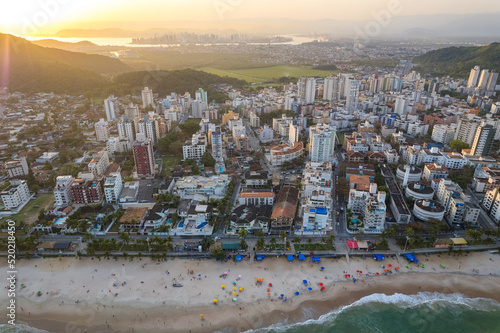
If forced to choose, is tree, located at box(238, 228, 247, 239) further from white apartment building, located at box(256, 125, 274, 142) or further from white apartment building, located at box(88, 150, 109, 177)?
white apartment building, located at box(256, 125, 274, 142)

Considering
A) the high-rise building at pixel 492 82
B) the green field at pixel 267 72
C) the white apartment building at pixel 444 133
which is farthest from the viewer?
the green field at pixel 267 72

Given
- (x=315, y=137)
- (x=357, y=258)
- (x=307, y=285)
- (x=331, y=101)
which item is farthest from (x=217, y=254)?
(x=331, y=101)

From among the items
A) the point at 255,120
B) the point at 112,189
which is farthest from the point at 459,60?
the point at 112,189

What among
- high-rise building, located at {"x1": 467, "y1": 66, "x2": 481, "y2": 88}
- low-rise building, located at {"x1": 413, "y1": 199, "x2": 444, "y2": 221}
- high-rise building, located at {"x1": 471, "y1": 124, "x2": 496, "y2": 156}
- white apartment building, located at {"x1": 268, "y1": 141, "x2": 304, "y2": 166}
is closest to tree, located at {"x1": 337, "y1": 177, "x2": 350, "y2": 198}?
low-rise building, located at {"x1": 413, "y1": 199, "x2": 444, "y2": 221}

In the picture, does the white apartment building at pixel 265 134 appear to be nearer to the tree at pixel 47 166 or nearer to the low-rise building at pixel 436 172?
the low-rise building at pixel 436 172

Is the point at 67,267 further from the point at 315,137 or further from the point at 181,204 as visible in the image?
the point at 315,137

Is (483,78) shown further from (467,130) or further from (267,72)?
(267,72)

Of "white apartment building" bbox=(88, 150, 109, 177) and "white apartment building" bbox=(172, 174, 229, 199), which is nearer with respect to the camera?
"white apartment building" bbox=(172, 174, 229, 199)

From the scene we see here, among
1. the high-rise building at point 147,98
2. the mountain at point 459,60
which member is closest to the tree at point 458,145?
the high-rise building at point 147,98
